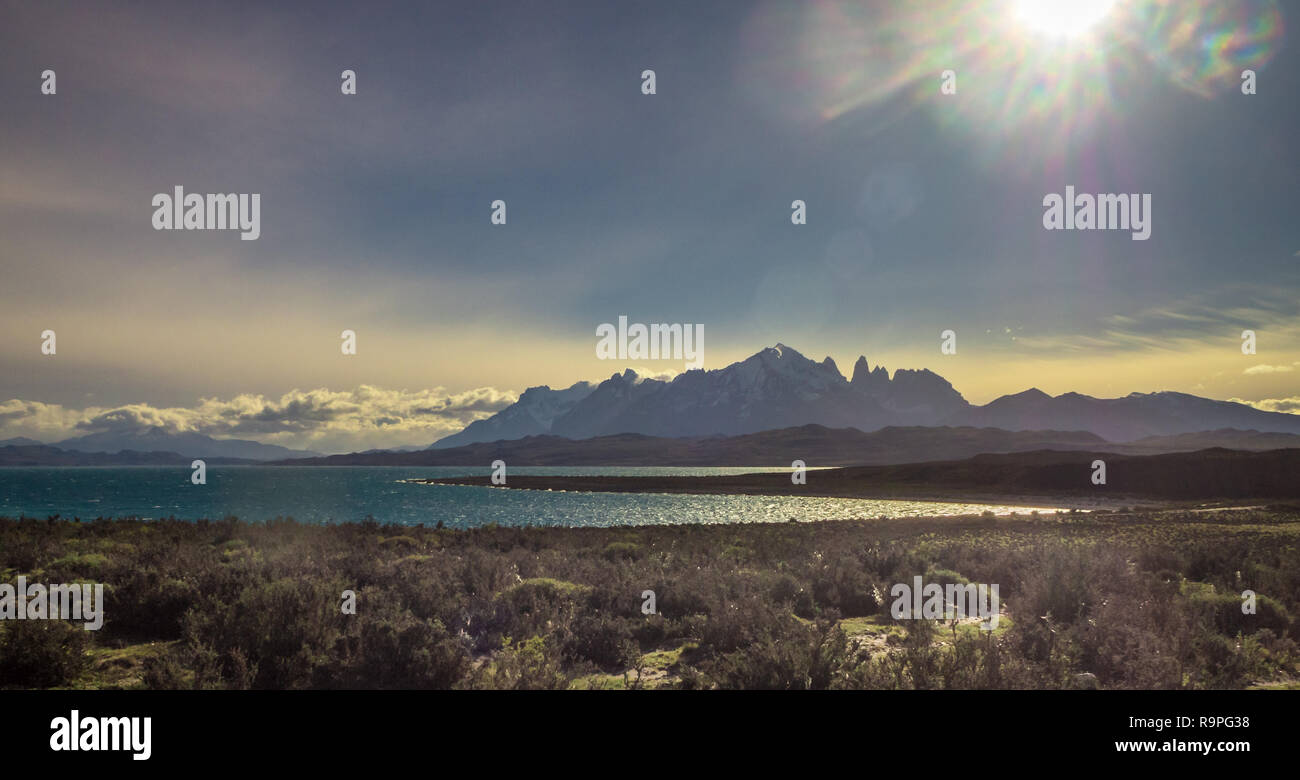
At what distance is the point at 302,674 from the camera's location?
7754 millimetres

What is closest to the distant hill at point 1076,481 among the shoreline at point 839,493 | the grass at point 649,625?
the shoreline at point 839,493

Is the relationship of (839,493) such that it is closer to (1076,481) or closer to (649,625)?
(1076,481)

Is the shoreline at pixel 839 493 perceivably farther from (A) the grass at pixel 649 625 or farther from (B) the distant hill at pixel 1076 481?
(A) the grass at pixel 649 625

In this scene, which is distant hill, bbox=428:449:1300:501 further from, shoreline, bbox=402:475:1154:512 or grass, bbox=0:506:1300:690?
grass, bbox=0:506:1300:690

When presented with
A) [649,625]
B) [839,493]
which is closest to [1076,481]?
[839,493]

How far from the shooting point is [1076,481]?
87.2 m

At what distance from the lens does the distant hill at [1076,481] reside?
72.6m

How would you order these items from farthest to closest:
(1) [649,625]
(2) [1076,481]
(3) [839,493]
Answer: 1. (3) [839,493]
2. (2) [1076,481]
3. (1) [649,625]

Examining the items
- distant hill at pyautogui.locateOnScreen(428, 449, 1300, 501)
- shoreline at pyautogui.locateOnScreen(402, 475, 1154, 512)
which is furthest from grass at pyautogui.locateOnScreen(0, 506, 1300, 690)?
distant hill at pyautogui.locateOnScreen(428, 449, 1300, 501)

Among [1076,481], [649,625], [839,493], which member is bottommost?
[839,493]
